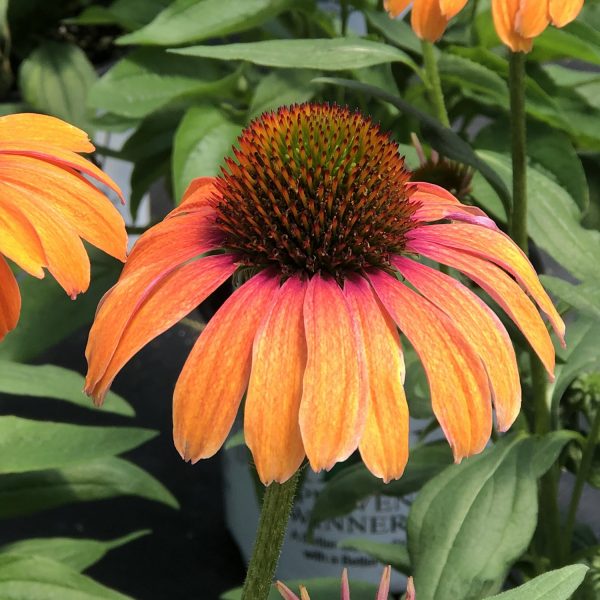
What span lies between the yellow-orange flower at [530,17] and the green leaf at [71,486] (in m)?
0.30

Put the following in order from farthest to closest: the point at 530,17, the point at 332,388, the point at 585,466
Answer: the point at 585,466
the point at 530,17
the point at 332,388

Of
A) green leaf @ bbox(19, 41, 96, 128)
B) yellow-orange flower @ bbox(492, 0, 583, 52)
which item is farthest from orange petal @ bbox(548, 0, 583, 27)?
green leaf @ bbox(19, 41, 96, 128)

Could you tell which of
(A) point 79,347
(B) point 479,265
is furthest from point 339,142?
(A) point 79,347

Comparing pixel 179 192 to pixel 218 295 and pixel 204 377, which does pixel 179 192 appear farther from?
pixel 204 377

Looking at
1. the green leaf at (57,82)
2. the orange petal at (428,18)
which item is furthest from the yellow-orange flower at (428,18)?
the green leaf at (57,82)

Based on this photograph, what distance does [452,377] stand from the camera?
274 millimetres

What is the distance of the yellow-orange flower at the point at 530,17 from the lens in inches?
14.6

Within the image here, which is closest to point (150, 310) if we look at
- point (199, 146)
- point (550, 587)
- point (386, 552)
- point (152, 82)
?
point (550, 587)

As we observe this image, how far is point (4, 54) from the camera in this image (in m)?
0.90

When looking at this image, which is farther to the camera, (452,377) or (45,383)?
(45,383)

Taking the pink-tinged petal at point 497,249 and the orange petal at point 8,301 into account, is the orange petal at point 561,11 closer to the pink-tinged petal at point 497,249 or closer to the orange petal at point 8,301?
the pink-tinged petal at point 497,249

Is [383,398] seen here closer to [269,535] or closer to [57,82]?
[269,535]

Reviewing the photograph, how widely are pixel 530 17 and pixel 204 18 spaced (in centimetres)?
33

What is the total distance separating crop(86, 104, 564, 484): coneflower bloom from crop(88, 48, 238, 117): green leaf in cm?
39
